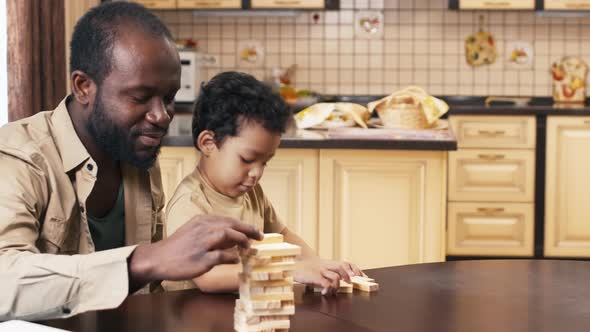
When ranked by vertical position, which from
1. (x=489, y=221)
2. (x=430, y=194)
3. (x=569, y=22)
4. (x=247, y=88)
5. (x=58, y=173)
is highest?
(x=569, y=22)

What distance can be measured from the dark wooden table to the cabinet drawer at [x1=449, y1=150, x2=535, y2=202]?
353 cm

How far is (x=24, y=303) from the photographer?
1.31 metres

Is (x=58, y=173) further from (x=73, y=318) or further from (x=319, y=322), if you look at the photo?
(x=319, y=322)

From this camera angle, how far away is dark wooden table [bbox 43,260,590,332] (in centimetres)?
135

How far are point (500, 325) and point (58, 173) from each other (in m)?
0.79

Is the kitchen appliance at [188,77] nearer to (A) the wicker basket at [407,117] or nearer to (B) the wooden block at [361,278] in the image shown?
(A) the wicker basket at [407,117]

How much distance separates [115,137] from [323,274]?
1.38 feet

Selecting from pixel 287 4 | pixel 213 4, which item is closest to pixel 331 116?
pixel 287 4

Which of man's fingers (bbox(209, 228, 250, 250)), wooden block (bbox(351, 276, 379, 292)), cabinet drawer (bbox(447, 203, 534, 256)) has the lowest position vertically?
cabinet drawer (bbox(447, 203, 534, 256))

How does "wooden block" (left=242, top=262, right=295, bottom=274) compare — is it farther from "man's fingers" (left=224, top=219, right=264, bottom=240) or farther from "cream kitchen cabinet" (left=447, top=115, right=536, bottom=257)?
"cream kitchen cabinet" (left=447, top=115, right=536, bottom=257)

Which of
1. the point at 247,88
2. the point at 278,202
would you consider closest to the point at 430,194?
the point at 278,202

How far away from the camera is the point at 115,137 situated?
1.56 metres

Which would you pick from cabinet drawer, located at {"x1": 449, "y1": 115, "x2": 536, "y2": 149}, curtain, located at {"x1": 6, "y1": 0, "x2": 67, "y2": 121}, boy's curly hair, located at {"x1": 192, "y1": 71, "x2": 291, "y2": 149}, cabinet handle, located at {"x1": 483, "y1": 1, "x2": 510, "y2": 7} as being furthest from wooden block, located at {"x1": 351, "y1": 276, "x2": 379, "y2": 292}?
cabinet handle, located at {"x1": 483, "y1": 1, "x2": 510, "y2": 7}

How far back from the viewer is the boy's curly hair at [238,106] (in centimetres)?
203
